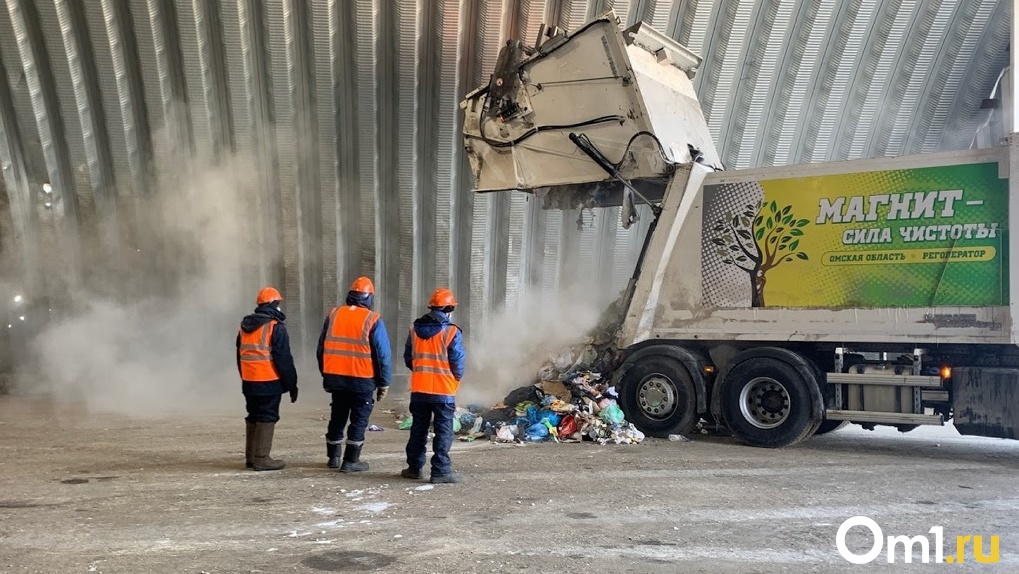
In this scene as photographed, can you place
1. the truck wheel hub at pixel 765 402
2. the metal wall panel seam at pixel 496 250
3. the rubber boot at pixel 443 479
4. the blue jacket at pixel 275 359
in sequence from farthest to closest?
the metal wall panel seam at pixel 496 250
the truck wheel hub at pixel 765 402
the blue jacket at pixel 275 359
the rubber boot at pixel 443 479

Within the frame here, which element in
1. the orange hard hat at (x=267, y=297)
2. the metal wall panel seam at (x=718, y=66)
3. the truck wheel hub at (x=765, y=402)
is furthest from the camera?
the metal wall panel seam at (x=718, y=66)

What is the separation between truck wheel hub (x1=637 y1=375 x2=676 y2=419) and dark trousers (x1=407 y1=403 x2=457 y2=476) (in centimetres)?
280

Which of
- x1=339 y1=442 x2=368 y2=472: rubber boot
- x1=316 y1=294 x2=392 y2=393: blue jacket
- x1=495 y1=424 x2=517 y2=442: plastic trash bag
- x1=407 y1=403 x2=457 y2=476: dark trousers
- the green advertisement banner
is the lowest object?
x1=495 y1=424 x2=517 y2=442: plastic trash bag

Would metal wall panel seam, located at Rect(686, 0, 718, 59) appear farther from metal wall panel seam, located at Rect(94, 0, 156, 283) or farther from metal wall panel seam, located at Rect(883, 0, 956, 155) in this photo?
metal wall panel seam, located at Rect(94, 0, 156, 283)

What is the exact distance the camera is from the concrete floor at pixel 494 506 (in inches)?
154

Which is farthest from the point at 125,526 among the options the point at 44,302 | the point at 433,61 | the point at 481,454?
the point at 44,302

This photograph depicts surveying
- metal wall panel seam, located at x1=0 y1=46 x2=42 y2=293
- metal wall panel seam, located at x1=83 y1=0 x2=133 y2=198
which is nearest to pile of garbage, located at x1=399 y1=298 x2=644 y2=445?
metal wall panel seam, located at x1=83 y1=0 x2=133 y2=198

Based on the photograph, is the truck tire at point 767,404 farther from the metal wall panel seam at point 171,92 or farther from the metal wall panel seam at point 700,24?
the metal wall panel seam at point 171,92

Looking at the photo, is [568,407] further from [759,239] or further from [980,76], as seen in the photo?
[980,76]

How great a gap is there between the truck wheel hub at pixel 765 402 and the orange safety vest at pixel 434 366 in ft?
9.96

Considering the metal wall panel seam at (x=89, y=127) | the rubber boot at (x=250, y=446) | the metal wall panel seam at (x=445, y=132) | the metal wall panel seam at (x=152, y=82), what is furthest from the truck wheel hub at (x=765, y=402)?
the metal wall panel seam at (x=89, y=127)

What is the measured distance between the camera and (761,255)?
7.57 metres

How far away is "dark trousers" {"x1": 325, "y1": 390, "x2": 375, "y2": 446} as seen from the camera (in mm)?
6160

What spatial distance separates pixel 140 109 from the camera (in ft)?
35.6
